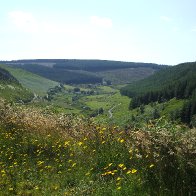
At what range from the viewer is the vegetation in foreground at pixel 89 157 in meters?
8.52

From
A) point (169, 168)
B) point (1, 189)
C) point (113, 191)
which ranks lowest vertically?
point (1, 189)

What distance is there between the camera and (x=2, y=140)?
1541 centimetres

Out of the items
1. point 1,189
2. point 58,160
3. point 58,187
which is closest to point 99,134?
point 58,160

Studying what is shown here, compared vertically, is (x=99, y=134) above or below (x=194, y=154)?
below

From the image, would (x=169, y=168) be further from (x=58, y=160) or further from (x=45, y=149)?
(x=45, y=149)

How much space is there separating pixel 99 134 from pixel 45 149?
2.23 metres

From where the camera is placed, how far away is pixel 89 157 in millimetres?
12250

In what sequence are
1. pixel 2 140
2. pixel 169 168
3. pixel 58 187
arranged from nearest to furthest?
1. pixel 169 168
2. pixel 58 187
3. pixel 2 140

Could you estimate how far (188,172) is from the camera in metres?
8.26

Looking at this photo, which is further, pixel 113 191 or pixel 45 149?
pixel 45 149

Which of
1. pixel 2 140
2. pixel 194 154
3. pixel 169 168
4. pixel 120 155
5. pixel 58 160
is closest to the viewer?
pixel 194 154

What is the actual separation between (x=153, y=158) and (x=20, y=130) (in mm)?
8617

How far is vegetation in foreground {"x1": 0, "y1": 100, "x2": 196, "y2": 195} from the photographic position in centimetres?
852

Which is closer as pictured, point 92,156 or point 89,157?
point 89,157
